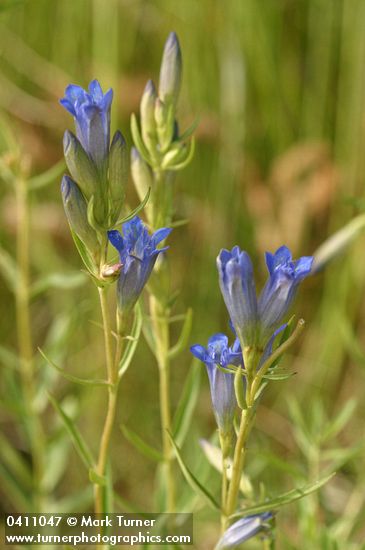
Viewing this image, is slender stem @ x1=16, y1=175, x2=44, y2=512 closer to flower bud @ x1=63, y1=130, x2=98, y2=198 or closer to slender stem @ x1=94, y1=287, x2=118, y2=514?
slender stem @ x1=94, y1=287, x2=118, y2=514

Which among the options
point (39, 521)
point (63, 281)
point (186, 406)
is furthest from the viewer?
point (39, 521)

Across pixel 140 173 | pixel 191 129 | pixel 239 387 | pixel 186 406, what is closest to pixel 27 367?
pixel 186 406

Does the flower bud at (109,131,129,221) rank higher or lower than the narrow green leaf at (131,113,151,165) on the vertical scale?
lower

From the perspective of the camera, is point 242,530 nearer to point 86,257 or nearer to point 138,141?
point 86,257

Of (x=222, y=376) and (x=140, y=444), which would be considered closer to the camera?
(x=222, y=376)

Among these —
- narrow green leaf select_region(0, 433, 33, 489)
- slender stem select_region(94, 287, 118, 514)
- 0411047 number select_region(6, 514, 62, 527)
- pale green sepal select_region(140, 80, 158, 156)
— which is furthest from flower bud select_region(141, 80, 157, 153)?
0411047 number select_region(6, 514, 62, 527)

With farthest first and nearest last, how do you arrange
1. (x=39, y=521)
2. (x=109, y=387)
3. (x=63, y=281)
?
(x=39, y=521)
(x=63, y=281)
(x=109, y=387)
